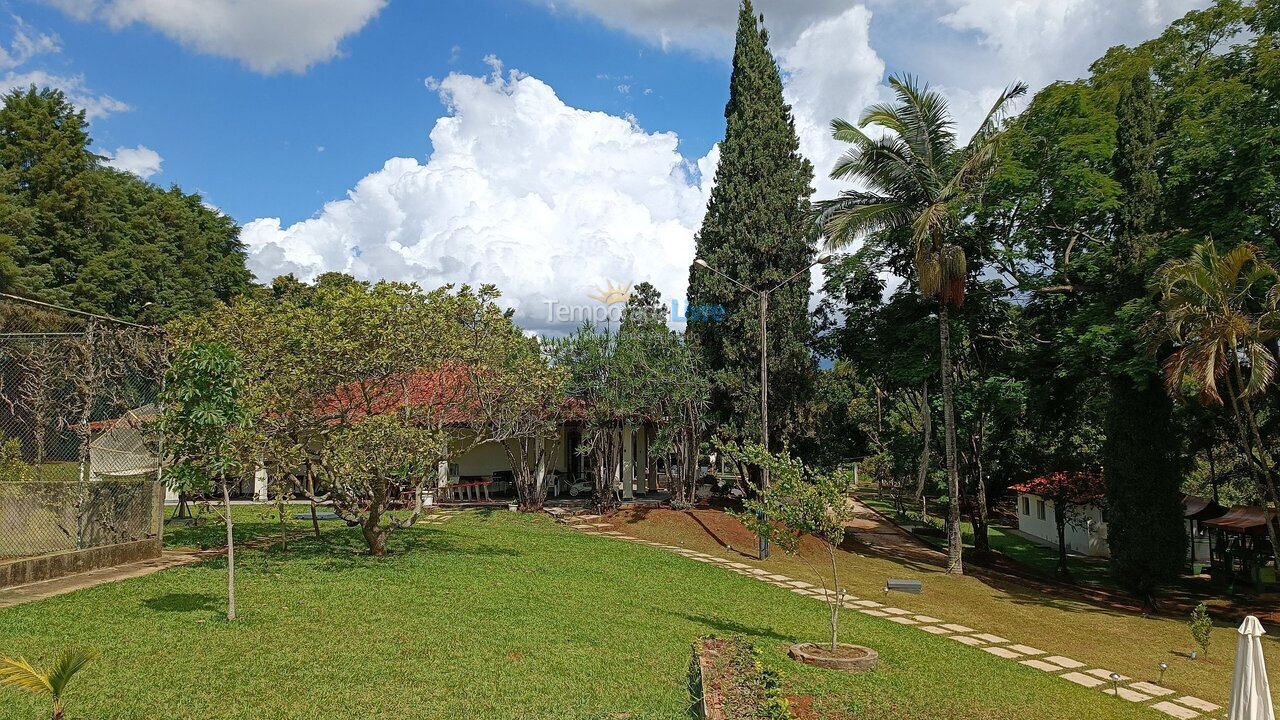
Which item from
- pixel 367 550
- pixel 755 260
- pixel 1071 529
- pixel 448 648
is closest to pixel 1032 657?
pixel 448 648

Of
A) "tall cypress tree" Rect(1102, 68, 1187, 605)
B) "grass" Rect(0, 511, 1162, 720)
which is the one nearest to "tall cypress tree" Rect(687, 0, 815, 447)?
"tall cypress tree" Rect(1102, 68, 1187, 605)

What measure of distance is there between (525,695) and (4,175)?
3360 cm

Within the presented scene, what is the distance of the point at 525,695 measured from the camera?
714cm

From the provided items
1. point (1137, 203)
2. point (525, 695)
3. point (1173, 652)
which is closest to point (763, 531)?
point (525, 695)

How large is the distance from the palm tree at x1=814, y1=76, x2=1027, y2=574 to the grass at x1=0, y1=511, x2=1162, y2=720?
8.14 m

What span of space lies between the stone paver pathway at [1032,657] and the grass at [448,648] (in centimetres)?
56

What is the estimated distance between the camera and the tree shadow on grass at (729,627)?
10.5 metres

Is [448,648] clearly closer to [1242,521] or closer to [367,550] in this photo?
[367,550]

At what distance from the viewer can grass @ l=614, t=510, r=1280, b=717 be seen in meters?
10.7

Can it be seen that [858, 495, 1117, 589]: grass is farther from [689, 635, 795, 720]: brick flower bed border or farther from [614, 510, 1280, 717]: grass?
[689, 635, 795, 720]: brick flower bed border

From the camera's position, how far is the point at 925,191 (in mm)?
19047

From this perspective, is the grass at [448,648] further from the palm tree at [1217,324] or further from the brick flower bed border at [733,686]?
the palm tree at [1217,324]

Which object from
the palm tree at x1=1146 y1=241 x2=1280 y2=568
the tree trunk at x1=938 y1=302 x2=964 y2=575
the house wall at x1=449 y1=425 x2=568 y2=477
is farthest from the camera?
the house wall at x1=449 y1=425 x2=568 y2=477

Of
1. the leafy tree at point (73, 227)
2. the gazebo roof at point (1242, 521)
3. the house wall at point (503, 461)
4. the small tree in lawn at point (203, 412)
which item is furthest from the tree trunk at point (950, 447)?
the leafy tree at point (73, 227)
